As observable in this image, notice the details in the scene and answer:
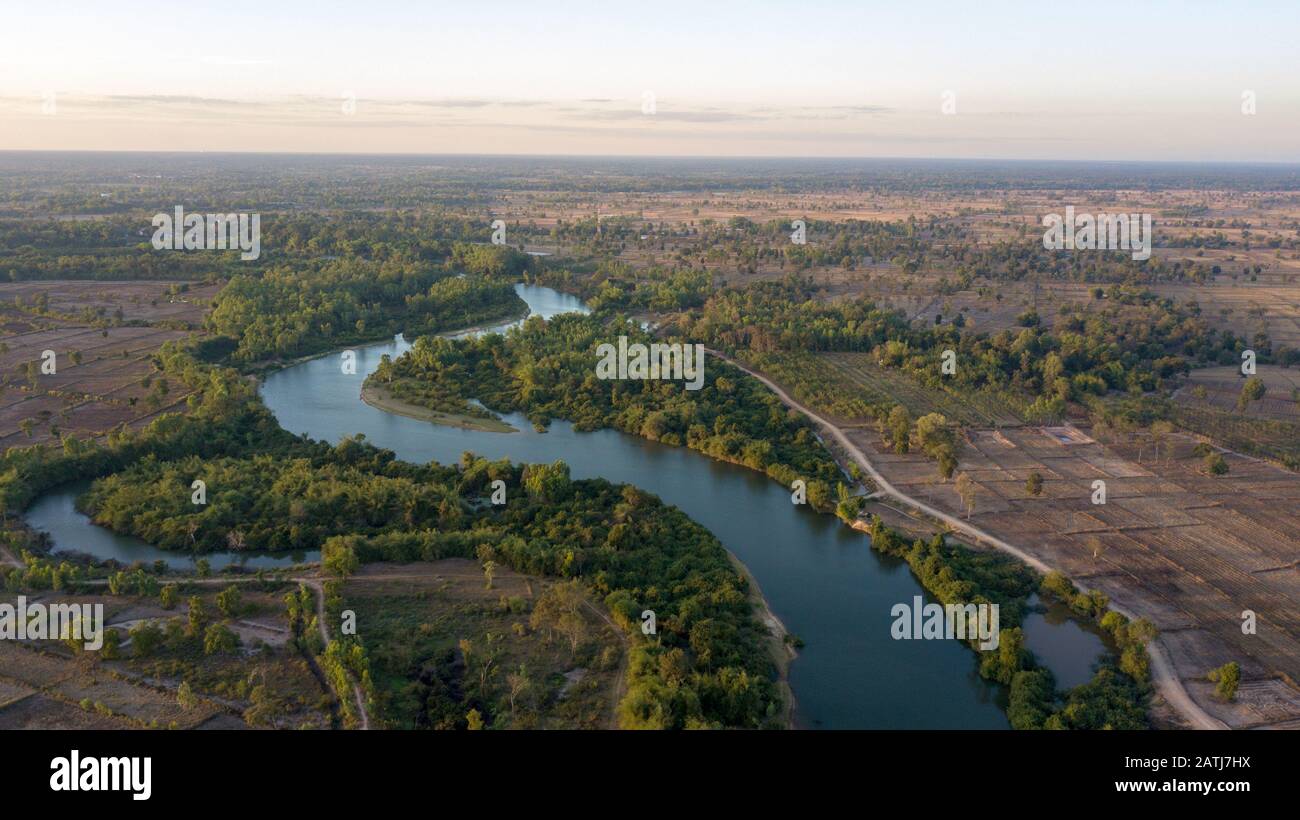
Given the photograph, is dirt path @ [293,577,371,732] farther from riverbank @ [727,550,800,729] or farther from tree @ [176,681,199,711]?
riverbank @ [727,550,800,729]

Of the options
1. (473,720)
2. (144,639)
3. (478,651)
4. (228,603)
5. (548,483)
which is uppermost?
(548,483)

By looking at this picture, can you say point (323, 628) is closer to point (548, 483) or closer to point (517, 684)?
point (517, 684)

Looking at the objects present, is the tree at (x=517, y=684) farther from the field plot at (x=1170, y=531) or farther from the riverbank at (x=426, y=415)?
the riverbank at (x=426, y=415)

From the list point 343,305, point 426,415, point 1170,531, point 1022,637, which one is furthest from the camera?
point 343,305

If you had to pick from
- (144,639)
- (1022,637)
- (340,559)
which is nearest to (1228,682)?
(1022,637)

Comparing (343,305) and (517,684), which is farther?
(343,305)

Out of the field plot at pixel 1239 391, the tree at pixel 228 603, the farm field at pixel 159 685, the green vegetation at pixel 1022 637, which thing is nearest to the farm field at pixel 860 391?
the field plot at pixel 1239 391
